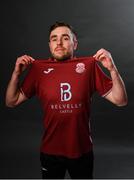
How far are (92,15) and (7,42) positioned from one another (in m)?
0.72

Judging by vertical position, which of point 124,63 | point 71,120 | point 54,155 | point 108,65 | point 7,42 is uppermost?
point 7,42

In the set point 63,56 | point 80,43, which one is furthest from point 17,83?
point 80,43

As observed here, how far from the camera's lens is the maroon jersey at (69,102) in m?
1.49

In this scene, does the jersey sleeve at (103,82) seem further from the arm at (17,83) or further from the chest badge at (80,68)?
the arm at (17,83)

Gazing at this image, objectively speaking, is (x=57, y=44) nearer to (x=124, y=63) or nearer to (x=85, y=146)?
(x=85, y=146)

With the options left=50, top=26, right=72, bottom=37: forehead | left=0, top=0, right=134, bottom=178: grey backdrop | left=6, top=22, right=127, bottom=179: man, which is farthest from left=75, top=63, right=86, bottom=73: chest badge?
left=0, top=0, right=134, bottom=178: grey backdrop

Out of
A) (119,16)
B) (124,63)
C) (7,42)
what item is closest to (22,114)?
(7,42)

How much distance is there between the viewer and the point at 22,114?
3.09m

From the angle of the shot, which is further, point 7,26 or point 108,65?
point 7,26

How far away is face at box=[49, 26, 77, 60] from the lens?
1.55 metres

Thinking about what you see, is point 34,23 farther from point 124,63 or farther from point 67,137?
point 67,137

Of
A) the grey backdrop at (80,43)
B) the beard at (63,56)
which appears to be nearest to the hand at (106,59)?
the beard at (63,56)

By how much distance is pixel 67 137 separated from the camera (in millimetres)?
1492

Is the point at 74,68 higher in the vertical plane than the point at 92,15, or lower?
lower
